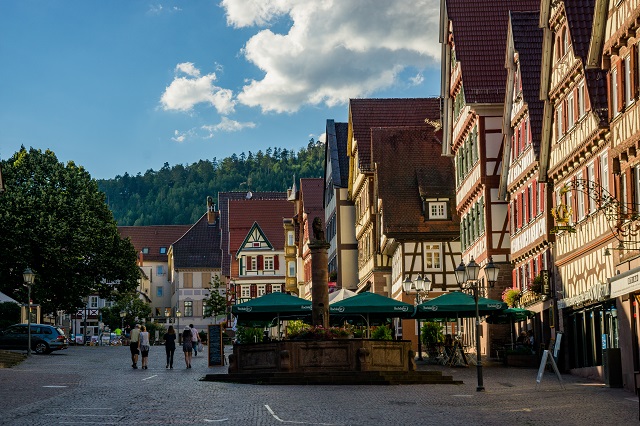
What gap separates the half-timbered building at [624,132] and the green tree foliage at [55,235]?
42723 mm

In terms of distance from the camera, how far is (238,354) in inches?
1384

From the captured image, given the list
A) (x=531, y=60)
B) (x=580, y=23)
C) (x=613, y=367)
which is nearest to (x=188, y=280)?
(x=531, y=60)

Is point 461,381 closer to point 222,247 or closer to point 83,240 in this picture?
point 83,240

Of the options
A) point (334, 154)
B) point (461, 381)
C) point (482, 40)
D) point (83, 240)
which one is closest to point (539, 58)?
point (482, 40)

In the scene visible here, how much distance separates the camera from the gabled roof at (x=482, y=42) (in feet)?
165

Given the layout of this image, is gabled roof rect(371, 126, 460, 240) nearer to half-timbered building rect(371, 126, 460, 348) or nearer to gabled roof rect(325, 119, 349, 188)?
half-timbered building rect(371, 126, 460, 348)

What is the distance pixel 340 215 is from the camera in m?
79.2

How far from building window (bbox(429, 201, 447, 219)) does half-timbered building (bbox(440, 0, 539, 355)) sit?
5.31m

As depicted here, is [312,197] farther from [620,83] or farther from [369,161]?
[620,83]

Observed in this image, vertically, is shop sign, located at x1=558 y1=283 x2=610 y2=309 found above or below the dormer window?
below

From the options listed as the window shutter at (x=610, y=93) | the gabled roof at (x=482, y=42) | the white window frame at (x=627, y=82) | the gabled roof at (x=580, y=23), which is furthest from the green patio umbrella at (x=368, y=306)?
the white window frame at (x=627, y=82)

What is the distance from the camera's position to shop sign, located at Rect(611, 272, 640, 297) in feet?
84.0

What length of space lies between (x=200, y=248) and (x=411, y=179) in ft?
270

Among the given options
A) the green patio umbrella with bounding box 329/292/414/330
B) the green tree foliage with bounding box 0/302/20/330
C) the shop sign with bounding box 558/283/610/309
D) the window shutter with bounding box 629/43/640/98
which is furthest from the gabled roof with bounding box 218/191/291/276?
the window shutter with bounding box 629/43/640/98
